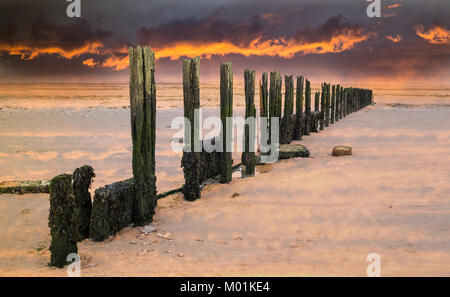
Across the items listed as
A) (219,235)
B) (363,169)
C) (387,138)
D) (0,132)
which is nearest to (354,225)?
(219,235)

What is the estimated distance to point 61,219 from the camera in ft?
12.6

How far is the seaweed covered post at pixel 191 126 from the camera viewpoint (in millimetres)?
5898

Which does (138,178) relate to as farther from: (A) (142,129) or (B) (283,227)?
(B) (283,227)

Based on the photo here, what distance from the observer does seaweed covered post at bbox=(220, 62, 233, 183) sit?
269 inches

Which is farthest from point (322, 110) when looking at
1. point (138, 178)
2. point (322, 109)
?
point (138, 178)

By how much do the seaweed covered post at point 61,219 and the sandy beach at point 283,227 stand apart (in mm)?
173

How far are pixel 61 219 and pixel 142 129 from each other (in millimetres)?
1611

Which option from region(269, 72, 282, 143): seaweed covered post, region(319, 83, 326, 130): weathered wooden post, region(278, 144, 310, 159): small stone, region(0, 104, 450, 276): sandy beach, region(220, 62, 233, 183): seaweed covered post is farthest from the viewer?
region(319, 83, 326, 130): weathered wooden post

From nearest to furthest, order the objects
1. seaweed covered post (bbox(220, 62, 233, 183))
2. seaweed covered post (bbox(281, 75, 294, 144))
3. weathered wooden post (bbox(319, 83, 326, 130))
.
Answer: seaweed covered post (bbox(220, 62, 233, 183)), seaweed covered post (bbox(281, 75, 294, 144)), weathered wooden post (bbox(319, 83, 326, 130))

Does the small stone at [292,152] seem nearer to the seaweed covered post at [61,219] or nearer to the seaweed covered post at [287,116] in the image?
the seaweed covered post at [287,116]

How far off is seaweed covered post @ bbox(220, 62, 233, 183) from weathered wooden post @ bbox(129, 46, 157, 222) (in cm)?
190
